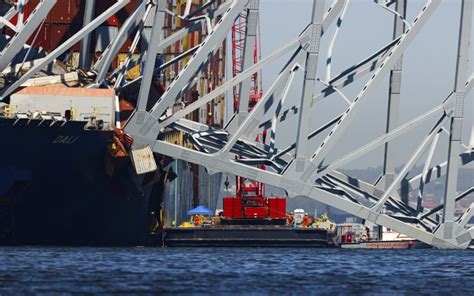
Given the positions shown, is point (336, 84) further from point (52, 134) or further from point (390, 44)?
point (52, 134)

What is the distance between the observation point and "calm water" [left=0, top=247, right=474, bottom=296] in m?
49.4

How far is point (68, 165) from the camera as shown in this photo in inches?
3091

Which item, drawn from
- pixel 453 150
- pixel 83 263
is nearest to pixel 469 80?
pixel 453 150

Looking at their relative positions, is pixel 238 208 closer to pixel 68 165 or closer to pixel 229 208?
pixel 229 208

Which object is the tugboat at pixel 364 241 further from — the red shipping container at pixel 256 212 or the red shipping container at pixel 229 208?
the red shipping container at pixel 229 208

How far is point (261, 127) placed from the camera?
297 feet

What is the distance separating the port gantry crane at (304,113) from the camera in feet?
266

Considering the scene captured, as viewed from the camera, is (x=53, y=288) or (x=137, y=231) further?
(x=137, y=231)

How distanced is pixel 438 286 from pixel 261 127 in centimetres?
3778

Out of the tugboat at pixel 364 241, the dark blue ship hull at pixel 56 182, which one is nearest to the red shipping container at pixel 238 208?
the tugboat at pixel 364 241

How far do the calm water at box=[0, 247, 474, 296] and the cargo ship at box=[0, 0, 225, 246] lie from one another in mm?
4056

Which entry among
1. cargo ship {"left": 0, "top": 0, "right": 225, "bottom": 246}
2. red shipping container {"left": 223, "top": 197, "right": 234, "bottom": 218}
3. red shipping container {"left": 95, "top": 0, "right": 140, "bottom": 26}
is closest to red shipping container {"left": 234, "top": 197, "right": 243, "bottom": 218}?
red shipping container {"left": 223, "top": 197, "right": 234, "bottom": 218}

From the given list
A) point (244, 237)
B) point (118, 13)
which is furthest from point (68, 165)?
point (118, 13)

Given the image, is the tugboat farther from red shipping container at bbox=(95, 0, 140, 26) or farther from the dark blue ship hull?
the dark blue ship hull
